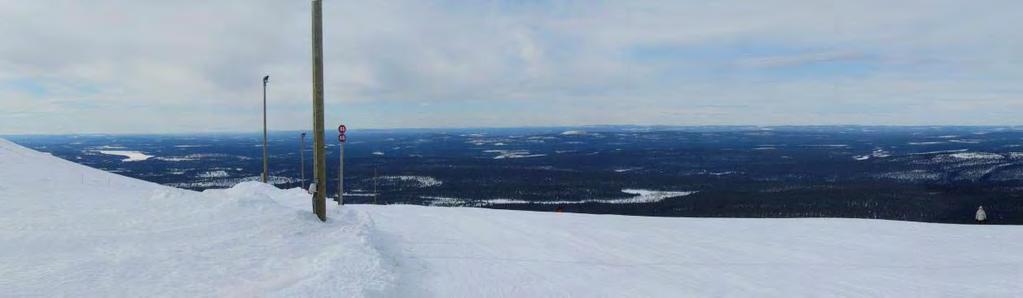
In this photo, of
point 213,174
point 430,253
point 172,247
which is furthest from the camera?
point 213,174

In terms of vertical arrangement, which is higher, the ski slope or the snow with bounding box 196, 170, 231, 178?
the ski slope

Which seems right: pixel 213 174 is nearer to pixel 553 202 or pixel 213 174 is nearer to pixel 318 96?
pixel 553 202

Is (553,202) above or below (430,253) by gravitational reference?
below

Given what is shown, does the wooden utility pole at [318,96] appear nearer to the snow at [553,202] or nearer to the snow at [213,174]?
the snow at [553,202]

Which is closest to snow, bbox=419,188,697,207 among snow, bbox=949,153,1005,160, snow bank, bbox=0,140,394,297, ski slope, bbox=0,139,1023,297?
ski slope, bbox=0,139,1023,297

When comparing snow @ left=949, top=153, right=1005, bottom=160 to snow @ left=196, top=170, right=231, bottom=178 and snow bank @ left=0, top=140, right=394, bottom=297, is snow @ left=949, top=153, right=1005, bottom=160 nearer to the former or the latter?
snow @ left=196, top=170, right=231, bottom=178

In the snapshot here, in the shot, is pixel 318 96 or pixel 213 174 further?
pixel 213 174

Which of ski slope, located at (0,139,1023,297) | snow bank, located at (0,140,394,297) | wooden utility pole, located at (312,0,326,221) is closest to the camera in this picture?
snow bank, located at (0,140,394,297)

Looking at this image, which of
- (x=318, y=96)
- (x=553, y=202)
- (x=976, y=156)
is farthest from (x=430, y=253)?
(x=976, y=156)
